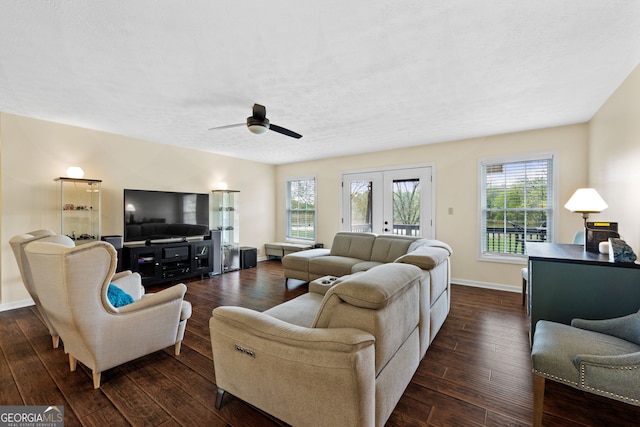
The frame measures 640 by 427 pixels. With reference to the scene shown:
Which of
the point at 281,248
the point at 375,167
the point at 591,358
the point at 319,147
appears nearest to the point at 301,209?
the point at 281,248

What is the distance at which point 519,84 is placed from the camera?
2672 mm

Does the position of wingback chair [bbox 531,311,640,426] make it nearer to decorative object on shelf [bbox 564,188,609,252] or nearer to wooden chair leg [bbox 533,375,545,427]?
wooden chair leg [bbox 533,375,545,427]

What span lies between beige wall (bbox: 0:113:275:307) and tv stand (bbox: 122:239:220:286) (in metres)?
0.63

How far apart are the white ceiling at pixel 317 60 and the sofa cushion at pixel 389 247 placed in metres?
1.78

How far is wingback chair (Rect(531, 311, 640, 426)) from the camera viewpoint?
1282 mm

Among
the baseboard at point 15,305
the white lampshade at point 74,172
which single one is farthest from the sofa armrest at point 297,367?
the baseboard at point 15,305

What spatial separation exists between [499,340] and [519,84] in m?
2.55

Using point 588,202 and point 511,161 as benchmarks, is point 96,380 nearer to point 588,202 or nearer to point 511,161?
point 588,202

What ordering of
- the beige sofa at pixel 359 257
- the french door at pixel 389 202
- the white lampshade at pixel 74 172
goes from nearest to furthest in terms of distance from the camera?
the beige sofa at pixel 359 257 < the white lampshade at pixel 74 172 < the french door at pixel 389 202

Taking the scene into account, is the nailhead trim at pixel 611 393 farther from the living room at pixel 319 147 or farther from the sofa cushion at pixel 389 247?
the sofa cushion at pixel 389 247

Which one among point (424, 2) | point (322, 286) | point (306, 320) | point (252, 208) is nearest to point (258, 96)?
point (424, 2)

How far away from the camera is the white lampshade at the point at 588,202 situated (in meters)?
2.59

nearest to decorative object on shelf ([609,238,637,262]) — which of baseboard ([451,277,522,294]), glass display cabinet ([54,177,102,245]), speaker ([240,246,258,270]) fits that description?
baseboard ([451,277,522,294])

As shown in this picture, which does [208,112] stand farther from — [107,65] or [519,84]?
[519,84]
